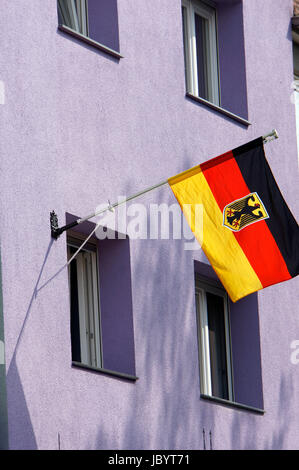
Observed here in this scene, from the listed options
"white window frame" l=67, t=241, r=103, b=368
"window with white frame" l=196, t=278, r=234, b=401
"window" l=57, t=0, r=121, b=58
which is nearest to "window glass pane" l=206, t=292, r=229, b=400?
"window with white frame" l=196, t=278, r=234, b=401

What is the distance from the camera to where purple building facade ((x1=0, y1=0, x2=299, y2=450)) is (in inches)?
576

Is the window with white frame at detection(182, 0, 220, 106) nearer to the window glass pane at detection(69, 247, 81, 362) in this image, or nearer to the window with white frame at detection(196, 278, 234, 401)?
the window with white frame at detection(196, 278, 234, 401)

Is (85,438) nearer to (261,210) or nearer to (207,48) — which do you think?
(261,210)

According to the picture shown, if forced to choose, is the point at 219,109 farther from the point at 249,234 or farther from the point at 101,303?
the point at 249,234

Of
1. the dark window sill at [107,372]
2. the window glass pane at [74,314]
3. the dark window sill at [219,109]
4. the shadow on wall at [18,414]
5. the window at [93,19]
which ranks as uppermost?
the window at [93,19]

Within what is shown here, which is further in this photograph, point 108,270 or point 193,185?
point 108,270

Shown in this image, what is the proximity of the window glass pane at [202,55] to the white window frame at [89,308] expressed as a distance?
3511mm

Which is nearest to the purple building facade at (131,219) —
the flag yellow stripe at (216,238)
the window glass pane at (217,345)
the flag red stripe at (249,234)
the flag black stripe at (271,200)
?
the window glass pane at (217,345)

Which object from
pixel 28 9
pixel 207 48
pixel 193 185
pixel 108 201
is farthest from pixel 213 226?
pixel 207 48

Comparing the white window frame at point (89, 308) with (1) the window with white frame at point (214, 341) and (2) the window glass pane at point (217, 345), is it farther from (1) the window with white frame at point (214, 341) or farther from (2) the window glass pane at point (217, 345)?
(2) the window glass pane at point (217, 345)

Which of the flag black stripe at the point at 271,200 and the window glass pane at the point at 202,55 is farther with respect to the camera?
the window glass pane at the point at 202,55

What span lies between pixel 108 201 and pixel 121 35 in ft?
6.47

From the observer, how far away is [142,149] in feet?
55.5

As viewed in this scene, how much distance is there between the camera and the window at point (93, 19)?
1697 centimetres
